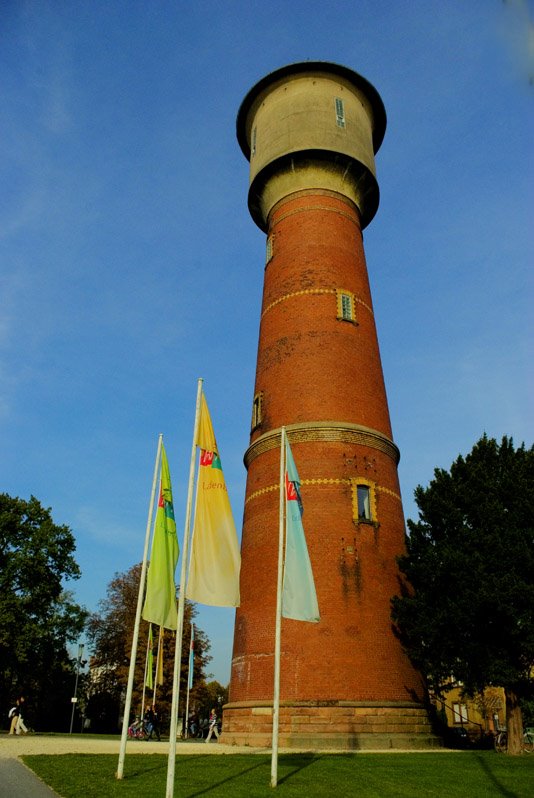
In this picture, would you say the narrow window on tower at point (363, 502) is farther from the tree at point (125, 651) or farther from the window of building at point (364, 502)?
the tree at point (125, 651)

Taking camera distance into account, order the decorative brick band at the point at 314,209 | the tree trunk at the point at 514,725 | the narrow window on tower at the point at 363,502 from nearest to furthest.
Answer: the tree trunk at the point at 514,725, the narrow window on tower at the point at 363,502, the decorative brick band at the point at 314,209

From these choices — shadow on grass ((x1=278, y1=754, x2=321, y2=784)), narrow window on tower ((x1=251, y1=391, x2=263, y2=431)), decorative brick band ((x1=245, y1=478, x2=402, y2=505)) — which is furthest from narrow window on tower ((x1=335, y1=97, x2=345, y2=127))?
shadow on grass ((x1=278, y1=754, x2=321, y2=784))

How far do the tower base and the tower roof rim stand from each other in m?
25.5

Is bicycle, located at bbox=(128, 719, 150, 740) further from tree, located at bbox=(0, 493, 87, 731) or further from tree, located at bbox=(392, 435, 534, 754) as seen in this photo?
tree, located at bbox=(392, 435, 534, 754)

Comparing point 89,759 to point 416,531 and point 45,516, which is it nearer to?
point 416,531

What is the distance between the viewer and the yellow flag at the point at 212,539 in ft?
35.0

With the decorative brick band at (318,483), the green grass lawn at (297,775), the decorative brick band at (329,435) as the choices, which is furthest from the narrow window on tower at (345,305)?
the green grass lawn at (297,775)

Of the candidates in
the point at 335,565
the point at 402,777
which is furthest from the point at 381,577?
the point at 402,777

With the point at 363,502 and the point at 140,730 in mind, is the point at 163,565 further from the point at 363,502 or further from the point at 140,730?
the point at 140,730

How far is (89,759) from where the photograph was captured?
14.1 m

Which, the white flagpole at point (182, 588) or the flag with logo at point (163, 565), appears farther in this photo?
the flag with logo at point (163, 565)

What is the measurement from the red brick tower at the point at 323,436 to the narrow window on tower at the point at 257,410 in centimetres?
8

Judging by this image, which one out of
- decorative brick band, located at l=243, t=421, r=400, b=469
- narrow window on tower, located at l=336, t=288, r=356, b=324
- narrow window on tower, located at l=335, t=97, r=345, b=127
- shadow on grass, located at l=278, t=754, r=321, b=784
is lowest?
shadow on grass, located at l=278, t=754, r=321, b=784

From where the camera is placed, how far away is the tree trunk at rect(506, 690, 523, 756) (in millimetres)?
17922
